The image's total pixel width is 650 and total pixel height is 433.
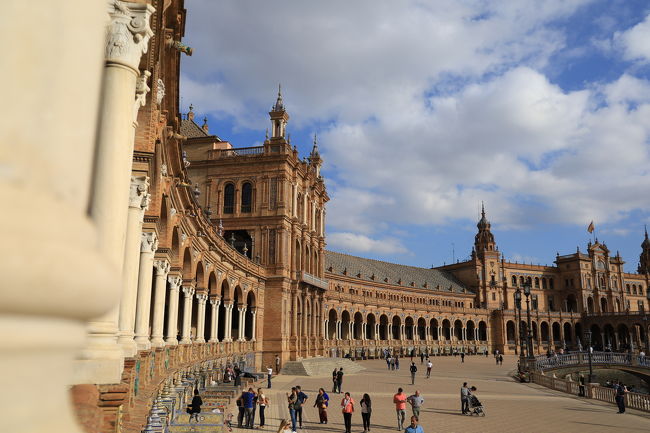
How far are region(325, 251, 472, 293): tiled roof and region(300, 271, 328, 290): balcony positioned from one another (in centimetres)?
2108

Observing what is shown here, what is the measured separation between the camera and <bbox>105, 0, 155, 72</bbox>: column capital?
666 centimetres

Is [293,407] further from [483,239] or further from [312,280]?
[483,239]

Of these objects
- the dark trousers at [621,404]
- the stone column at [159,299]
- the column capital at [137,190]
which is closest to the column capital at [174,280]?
the stone column at [159,299]

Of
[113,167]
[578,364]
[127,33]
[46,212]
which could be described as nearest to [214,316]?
[127,33]

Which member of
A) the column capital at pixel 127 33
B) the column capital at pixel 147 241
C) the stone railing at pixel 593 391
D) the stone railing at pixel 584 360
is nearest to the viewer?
the column capital at pixel 127 33

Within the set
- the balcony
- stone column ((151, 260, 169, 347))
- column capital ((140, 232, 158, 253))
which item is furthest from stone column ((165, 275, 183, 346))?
the balcony

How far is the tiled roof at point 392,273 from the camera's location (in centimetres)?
8481

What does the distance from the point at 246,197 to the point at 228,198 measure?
1.74 metres

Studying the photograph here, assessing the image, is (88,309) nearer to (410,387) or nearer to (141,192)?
(141,192)

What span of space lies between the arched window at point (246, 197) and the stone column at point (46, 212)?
1825 inches

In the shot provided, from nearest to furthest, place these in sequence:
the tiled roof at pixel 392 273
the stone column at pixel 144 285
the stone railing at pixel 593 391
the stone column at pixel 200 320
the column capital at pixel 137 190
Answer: the column capital at pixel 137 190, the stone column at pixel 144 285, the stone railing at pixel 593 391, the stone column at pixel 200 320, the tiled roof at pixel 392 273

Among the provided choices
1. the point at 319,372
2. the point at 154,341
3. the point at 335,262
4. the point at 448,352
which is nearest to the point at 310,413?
the point at 154,341

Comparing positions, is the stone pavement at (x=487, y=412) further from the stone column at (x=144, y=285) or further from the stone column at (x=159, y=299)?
the stone column at (x=144, y=285)

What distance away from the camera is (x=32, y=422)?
1.11m
